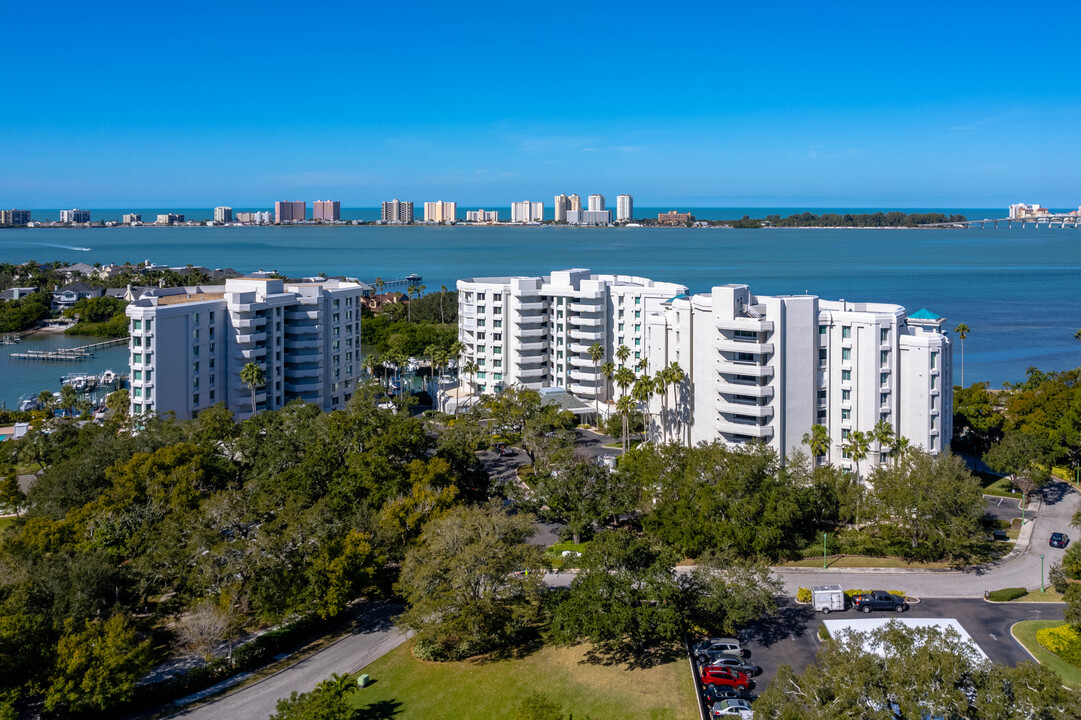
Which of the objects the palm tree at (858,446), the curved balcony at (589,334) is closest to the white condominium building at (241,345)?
the curved balcony at (589,334)

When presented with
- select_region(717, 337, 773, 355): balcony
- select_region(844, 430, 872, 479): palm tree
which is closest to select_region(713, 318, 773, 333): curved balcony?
select_region(717, 337, 773, 355): balcony

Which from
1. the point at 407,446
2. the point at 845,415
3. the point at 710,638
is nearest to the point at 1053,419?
the point at 845,415

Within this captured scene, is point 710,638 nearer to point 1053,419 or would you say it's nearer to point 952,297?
point 1053,419

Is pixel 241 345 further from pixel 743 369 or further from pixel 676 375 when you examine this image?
pixel 743 369

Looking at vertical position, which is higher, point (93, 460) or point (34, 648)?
point (93, 460)

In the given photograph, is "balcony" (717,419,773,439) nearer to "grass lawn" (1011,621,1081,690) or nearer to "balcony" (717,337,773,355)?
"balcony" (717,337,773,355)

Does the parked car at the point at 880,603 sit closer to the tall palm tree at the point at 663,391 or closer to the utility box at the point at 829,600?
the utility box at the point at 829,600

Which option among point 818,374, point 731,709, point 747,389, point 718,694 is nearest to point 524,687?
point 718,694
